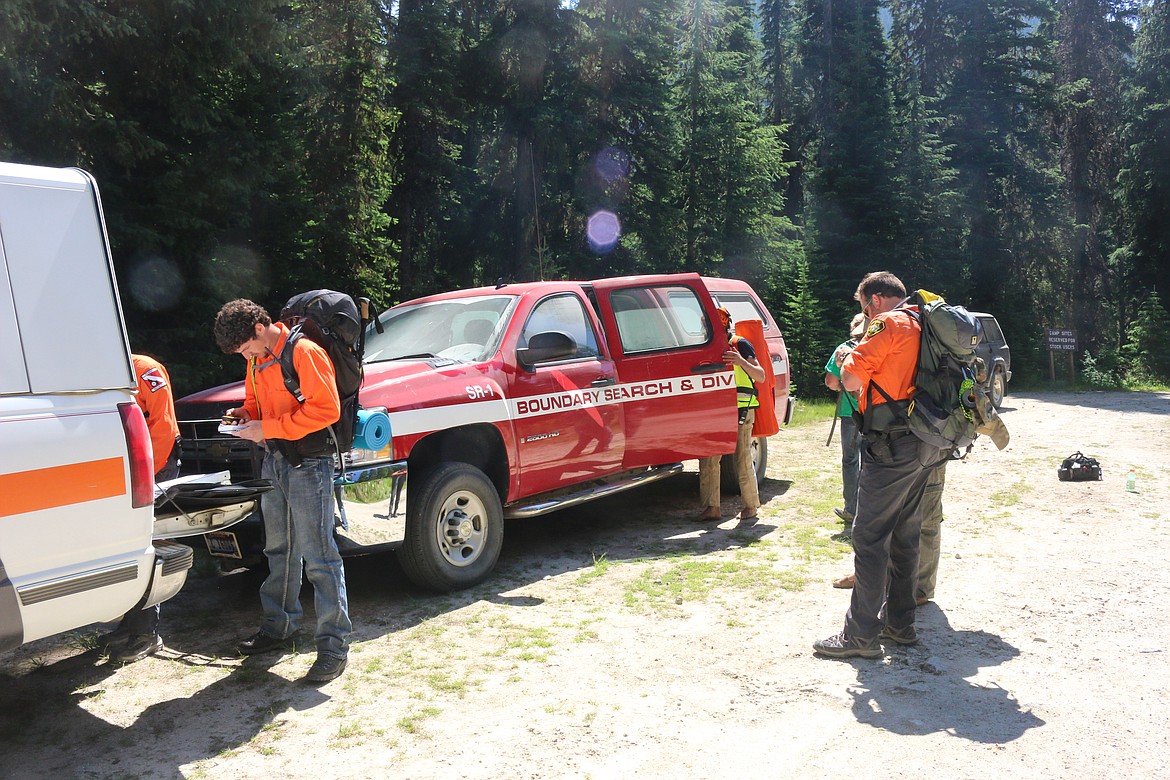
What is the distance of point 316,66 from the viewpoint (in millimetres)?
15633

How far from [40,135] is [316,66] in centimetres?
639

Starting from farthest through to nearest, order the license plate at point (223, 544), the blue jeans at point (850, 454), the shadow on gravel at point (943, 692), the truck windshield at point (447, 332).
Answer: the blue jeans at point (850, 454) < the truck windshield at point (447, 332) < the license plate at point (223, 544) < the shadow on gravel at point (943, 692)

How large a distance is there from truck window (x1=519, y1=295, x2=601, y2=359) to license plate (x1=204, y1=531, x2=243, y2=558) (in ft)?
8.26

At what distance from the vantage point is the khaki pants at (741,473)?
26.2ft

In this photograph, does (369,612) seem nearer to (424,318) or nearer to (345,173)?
(424,318)

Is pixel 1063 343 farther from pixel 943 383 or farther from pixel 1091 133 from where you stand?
pixel 943 383

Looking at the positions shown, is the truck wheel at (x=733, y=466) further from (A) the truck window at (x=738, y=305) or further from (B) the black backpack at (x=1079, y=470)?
(B) the black backpack at (x=1079, y=470)

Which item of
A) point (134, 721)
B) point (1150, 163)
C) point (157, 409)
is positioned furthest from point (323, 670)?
point (1150, 163)

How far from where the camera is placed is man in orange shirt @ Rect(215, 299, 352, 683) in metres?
4.51

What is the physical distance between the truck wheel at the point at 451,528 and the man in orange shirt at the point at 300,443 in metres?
0.91

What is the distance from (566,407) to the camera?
6734mm

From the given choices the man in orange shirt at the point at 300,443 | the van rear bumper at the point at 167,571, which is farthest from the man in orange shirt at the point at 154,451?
the van rear bumper at the point at 167,571

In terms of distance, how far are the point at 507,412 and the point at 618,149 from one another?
21704mm

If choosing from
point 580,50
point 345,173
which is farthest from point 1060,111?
point 345,173
